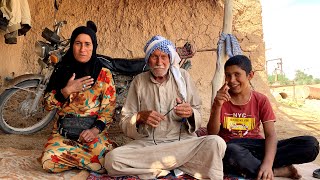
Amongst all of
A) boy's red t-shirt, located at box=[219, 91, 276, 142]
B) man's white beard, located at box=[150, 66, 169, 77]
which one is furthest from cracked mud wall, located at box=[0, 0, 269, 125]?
man's white beard, located at box=[150, 66, 169, 77]

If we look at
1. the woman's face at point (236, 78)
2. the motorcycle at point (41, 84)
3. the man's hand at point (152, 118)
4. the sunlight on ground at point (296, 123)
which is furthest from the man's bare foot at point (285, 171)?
the sunlight on ground at point (296, 123)

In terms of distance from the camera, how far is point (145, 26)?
6.30m

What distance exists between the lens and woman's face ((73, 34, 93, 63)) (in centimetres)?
282

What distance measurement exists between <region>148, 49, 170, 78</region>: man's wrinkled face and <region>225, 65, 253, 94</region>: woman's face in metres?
0.53

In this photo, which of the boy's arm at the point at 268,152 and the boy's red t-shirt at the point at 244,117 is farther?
the boy's red t-shirt at the point at 244,117

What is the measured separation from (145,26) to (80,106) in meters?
3.66

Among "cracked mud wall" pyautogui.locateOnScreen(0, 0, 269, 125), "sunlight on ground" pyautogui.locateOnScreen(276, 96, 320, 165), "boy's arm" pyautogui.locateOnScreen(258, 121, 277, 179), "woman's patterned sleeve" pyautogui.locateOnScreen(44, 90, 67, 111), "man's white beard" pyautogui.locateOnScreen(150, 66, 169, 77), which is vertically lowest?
"sunlight on ground" pyautogui.locateOnScreen(276, 96, 320, 165)

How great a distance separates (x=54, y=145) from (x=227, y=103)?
1.54m

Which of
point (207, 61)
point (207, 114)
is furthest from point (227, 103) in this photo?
point (207, 61)

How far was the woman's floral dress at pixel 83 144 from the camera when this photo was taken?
2.73 meters

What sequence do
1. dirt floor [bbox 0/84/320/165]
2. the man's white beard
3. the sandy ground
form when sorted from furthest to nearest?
1. dirt floor [bbox 0/84/320/165]
2. the sandy ground
3. the man's white beard

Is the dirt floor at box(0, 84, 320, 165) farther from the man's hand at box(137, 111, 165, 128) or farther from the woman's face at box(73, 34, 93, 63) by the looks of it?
the man's hand at box(137, 111, 165, 128)

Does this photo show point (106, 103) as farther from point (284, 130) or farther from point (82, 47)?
point (284, 130)

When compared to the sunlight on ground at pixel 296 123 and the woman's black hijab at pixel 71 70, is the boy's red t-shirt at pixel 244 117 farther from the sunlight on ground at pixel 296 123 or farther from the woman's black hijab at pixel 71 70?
the sunlight on ground at pixel 296 123
